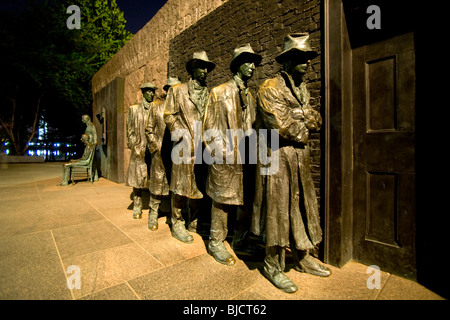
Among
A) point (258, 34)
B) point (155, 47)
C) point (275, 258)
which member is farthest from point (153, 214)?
point (155, 47)

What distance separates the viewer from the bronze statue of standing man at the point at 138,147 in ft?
13.6

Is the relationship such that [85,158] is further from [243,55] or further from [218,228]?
[243,55]

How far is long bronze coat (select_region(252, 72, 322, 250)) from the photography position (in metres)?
2.16

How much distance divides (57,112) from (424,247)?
26865mm

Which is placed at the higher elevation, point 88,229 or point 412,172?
point 412,172

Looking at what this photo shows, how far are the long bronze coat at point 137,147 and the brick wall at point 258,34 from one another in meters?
1.45

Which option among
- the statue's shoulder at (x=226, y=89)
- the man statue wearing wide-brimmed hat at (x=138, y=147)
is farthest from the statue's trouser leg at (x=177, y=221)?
the statue's shoulder at (x=226, y=89)

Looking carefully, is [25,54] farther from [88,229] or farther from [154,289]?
[154,289]

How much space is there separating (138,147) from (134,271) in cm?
237

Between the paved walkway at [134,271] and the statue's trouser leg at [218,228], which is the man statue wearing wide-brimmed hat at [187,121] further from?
the paved walkway at [134,271]

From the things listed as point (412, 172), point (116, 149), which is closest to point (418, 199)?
point (412, 172)

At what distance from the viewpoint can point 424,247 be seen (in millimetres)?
2328

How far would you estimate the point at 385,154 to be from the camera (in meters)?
2.56

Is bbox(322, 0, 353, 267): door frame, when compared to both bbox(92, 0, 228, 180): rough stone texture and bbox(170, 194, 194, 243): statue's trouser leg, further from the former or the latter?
bbox(92, 0, 228, 180): rough stone texture
